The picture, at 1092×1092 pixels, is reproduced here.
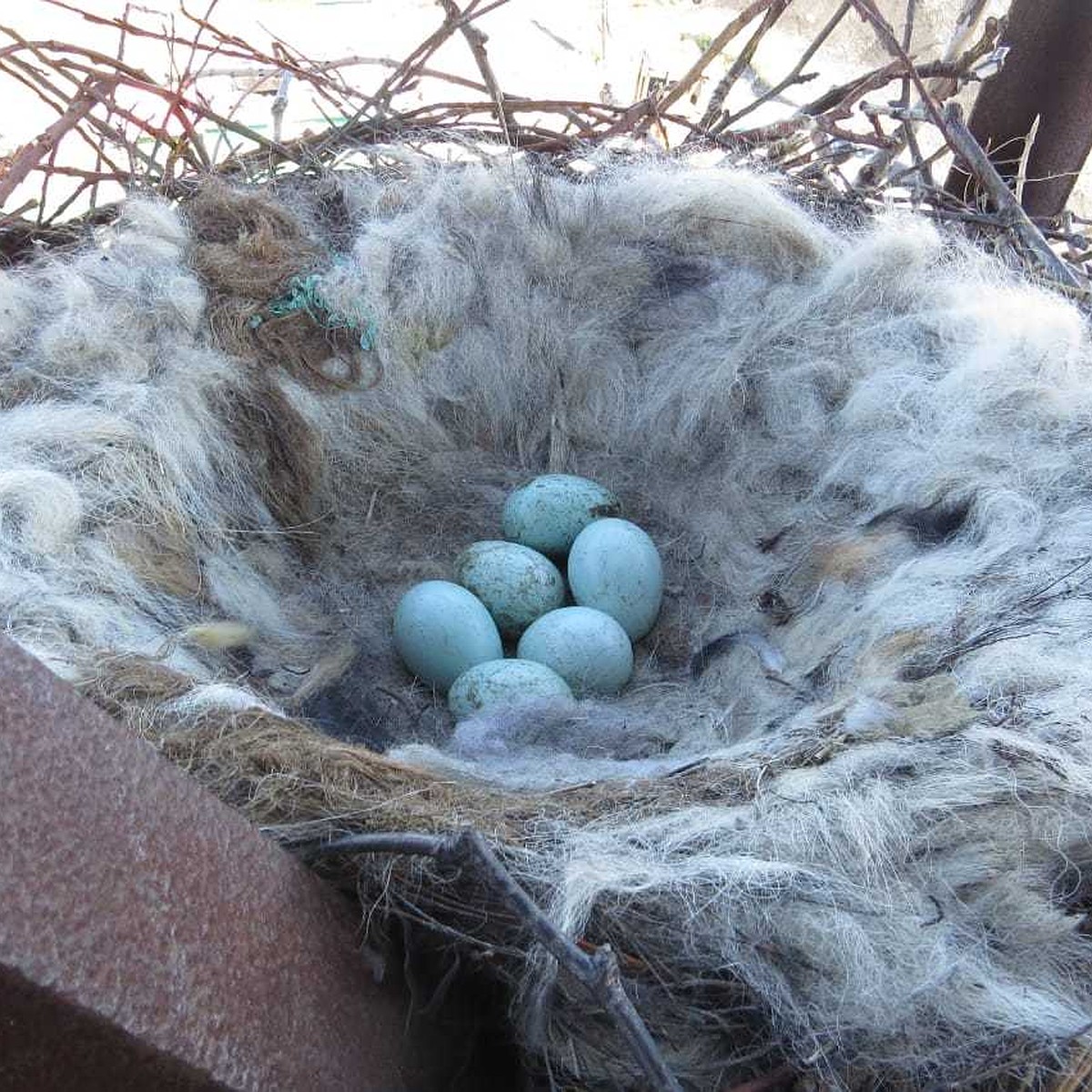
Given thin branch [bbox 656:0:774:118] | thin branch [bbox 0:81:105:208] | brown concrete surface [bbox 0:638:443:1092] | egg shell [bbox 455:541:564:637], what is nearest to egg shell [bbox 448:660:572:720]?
egg shell [bbox 455:541:564:637]

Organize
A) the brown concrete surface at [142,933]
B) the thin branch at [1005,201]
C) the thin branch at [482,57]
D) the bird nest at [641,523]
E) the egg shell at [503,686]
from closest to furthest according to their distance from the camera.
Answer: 1. the brown concrete surface at [142,933]
2. the bird nest at [641,523]
3. the egg shell at [503,686]
4. the thin branch at [1005,201]
5. the thin branch at [482,57]

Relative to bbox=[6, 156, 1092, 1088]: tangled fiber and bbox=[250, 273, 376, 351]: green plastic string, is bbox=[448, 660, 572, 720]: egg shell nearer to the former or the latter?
bbox=[6, 156, 1092, 1088]: tangled fiber

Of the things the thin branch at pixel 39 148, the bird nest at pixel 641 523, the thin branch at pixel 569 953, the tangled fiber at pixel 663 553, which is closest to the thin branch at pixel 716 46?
the bird nest at pixel 641 523

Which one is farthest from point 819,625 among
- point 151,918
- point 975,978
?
point 151,918

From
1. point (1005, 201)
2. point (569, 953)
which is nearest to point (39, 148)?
point (1005, 201)

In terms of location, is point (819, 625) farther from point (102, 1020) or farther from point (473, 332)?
point (102, 1020)

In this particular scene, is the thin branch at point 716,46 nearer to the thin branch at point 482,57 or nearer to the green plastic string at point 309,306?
the thin branch at point 482,57
